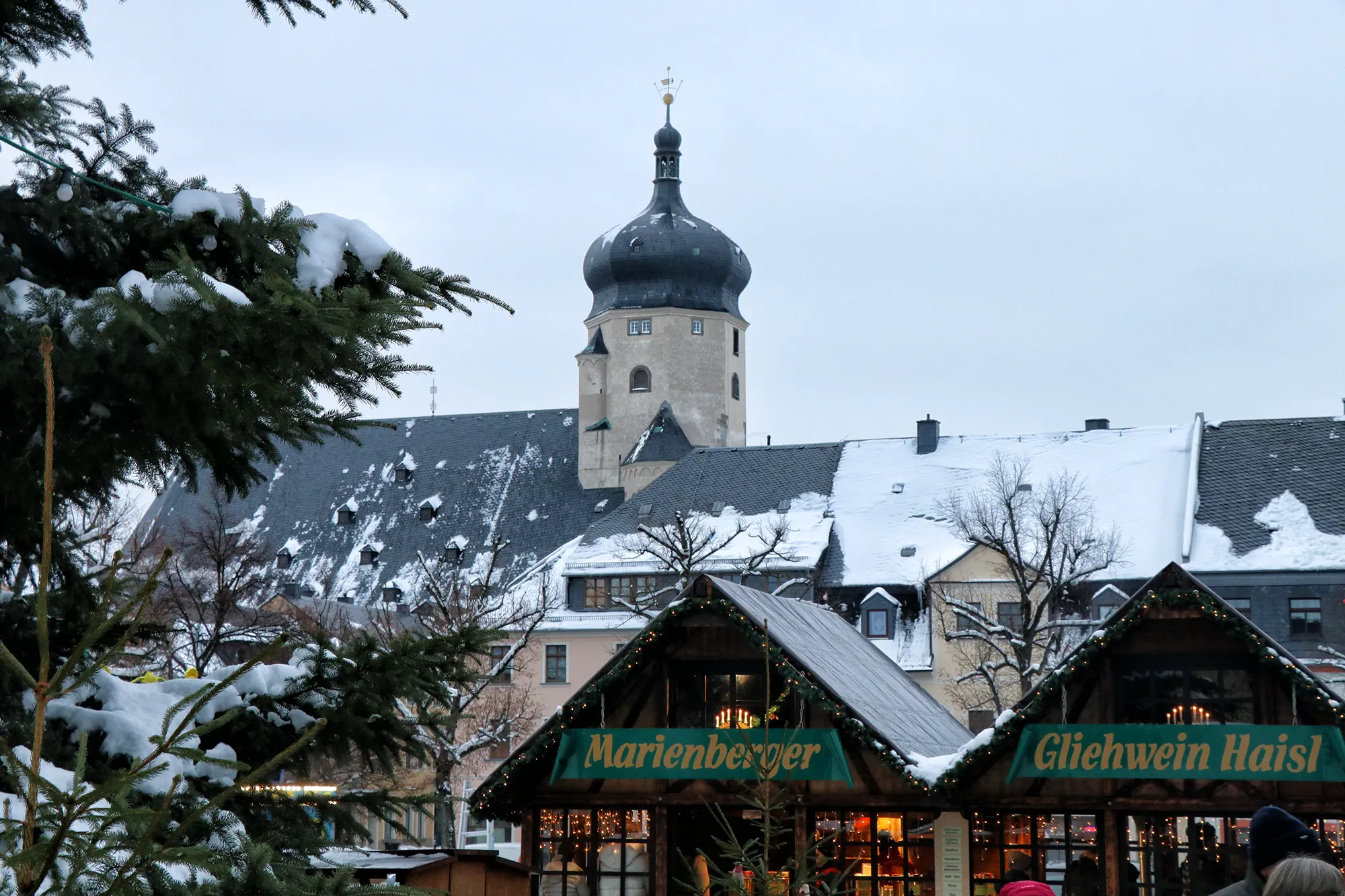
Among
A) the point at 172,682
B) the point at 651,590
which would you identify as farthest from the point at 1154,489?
the point at 172,682

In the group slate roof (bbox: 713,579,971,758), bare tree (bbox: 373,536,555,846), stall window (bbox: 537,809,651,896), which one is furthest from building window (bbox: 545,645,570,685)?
stall window (bbox: 537,809,651,896)

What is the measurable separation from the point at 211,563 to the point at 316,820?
43923mm

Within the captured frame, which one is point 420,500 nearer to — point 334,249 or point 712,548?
point 712,548

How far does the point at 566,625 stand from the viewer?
53312mm

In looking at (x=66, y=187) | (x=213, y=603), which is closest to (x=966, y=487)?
(x=213, y=603)

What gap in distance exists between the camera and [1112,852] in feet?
60.5

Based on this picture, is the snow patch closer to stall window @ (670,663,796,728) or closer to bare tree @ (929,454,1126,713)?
stall window @ (670,663,796,728)

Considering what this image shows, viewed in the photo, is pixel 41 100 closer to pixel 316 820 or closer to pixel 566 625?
pixel 316 820

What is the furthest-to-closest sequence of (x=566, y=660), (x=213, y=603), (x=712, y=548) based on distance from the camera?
(x=566, y=660), (x=712, y=548), (x=213, y=603)

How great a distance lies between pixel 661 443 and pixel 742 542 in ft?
49.3

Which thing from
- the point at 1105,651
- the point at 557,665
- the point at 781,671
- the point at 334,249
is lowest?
the point at 781,671

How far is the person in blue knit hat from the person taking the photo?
17.1 feet

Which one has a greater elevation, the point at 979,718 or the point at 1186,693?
the point at 979,718

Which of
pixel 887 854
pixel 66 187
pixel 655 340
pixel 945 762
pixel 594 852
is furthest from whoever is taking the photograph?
pixel 655 340
